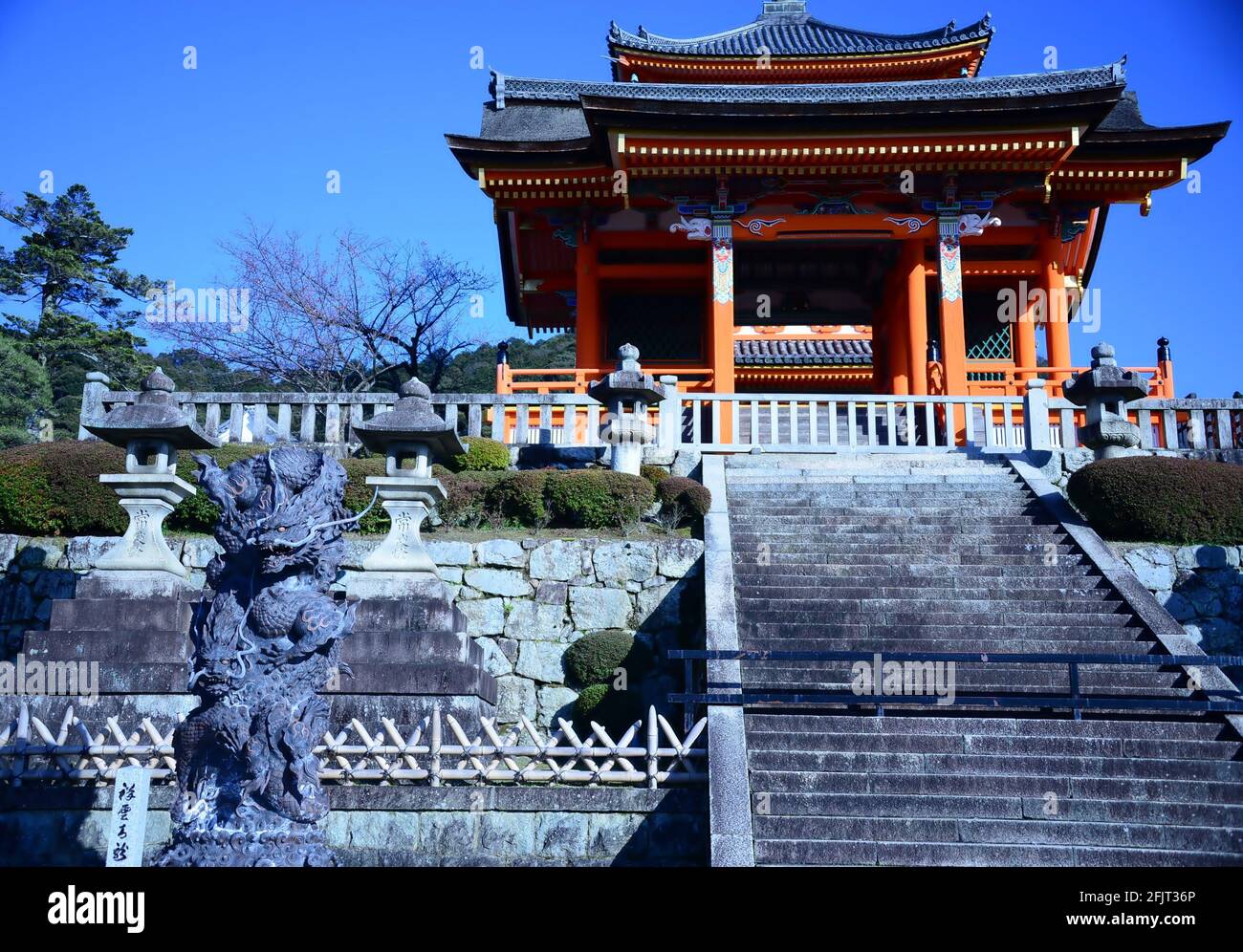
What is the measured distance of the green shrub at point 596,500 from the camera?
1088 cm

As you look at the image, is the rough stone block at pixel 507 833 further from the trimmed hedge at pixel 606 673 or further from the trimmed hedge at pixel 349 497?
the trimmed hedge at pixel 349 497

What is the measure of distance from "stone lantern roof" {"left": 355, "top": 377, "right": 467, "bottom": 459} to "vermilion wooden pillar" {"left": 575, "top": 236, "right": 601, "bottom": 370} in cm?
771

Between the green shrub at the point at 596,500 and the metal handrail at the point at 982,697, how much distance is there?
357cm

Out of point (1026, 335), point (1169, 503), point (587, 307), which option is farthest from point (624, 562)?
point (1026, 335)

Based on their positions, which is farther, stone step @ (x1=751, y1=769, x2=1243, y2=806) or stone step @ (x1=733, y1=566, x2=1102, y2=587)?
stone step @ (x1=733, y1=566, x2=1102, y2=587)

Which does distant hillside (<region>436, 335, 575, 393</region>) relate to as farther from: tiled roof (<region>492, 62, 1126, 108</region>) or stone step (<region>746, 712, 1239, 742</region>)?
stone step (<region>746, 712, 1239, 742</region>)

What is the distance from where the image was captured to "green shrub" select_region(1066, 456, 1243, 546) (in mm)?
10422

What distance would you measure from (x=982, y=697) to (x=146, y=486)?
290 inches

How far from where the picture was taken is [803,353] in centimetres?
2122

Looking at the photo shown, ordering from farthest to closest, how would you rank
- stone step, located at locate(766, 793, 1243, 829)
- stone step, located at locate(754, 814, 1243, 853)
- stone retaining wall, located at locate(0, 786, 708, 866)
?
stone retaining wall, located at locate(0, 786, 708, 866) → stone step, located at locate(766, 793, 1243, 829) → stone step, located at locate(754, 814, 1243, 853)

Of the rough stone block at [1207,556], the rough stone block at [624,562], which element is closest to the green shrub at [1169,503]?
the rough stone block at [1207,556]

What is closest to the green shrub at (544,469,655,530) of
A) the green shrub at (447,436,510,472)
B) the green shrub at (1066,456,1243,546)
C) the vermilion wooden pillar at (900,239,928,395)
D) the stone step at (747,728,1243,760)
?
the green shrub at (447,436,510,472)

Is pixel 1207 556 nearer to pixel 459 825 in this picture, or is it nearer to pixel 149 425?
pixel 459 825
